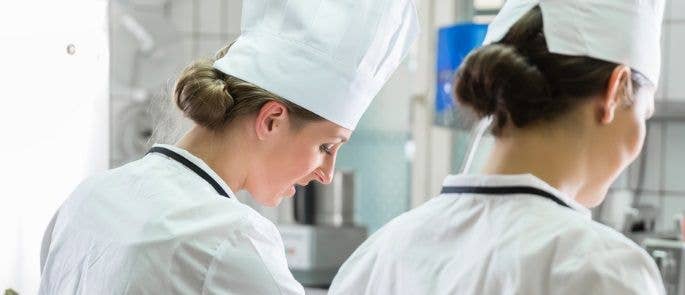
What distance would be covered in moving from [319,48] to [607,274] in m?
0.65

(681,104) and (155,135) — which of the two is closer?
(155,135)

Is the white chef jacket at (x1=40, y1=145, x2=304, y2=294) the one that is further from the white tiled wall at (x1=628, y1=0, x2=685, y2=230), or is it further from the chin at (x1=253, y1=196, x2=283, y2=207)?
the white tiled wall at (x1=628, y1=0, x2=685, y2=230)

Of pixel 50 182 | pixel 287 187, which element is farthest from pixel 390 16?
pixel 50 182

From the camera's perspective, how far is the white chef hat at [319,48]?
1.48m

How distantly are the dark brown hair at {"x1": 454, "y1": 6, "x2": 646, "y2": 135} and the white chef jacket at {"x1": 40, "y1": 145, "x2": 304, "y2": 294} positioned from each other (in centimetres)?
37

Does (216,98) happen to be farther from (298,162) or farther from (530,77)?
(530,77)

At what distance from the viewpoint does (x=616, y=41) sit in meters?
1.16

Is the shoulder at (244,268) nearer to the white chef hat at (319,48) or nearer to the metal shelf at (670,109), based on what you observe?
the white chef hat at (319,48)

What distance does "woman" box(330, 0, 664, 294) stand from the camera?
3.34 feet

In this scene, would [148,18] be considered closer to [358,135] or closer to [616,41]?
[358,135]

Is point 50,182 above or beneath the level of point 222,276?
beneath

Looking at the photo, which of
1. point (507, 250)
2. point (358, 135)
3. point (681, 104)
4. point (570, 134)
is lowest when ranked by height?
point (358, 135)

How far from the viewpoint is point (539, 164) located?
1.10 metres

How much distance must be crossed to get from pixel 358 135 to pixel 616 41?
252 centimetres
